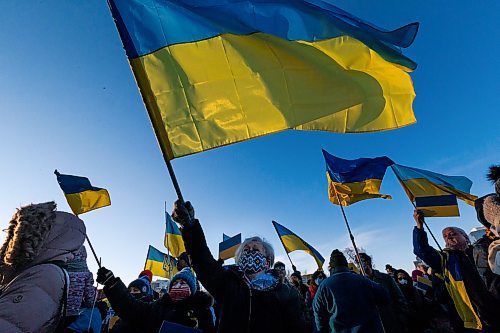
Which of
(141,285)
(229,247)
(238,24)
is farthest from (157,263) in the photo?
(238,24)

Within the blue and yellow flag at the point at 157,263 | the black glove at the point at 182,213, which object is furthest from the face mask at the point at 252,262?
the blue and yellow flag at the point at 157,263

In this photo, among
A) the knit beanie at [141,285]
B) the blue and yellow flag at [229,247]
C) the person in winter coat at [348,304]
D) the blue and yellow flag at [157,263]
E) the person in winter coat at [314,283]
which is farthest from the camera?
the blue and yellow flag at [157,263]

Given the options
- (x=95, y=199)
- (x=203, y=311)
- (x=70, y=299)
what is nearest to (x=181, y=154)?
(x=70, y=299)

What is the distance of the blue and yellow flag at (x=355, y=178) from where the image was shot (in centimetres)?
717

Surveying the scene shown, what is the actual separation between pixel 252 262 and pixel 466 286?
354 centimetres

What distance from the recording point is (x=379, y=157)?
758cm

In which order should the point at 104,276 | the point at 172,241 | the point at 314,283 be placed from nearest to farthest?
1. the point at 104,276
2. the point at 314,283
3. the point at 172,241

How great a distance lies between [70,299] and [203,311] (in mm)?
2180

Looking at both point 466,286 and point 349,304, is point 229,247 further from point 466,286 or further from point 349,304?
point 466,286

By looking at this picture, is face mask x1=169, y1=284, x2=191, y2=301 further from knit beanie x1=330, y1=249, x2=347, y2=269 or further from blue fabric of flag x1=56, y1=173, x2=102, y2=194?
blue fabric of flag x1=56, y1=173, x2=102, y2=194

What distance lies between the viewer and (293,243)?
34.6ft

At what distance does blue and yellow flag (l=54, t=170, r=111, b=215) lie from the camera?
6785mm

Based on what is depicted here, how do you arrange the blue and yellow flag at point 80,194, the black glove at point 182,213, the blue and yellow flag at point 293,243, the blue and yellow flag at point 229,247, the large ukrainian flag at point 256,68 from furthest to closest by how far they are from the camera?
the blue and yellow flag at point 229,247 < the blue and yellow flag at point 293,243 < the blue and yellow flag at point 80,194 < the large ukrainian flag at point 256,68 < the black glove at point 182,213

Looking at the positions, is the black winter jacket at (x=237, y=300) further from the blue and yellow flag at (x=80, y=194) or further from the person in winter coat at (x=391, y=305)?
the blue and yellow flag at (x=80, y=194)
